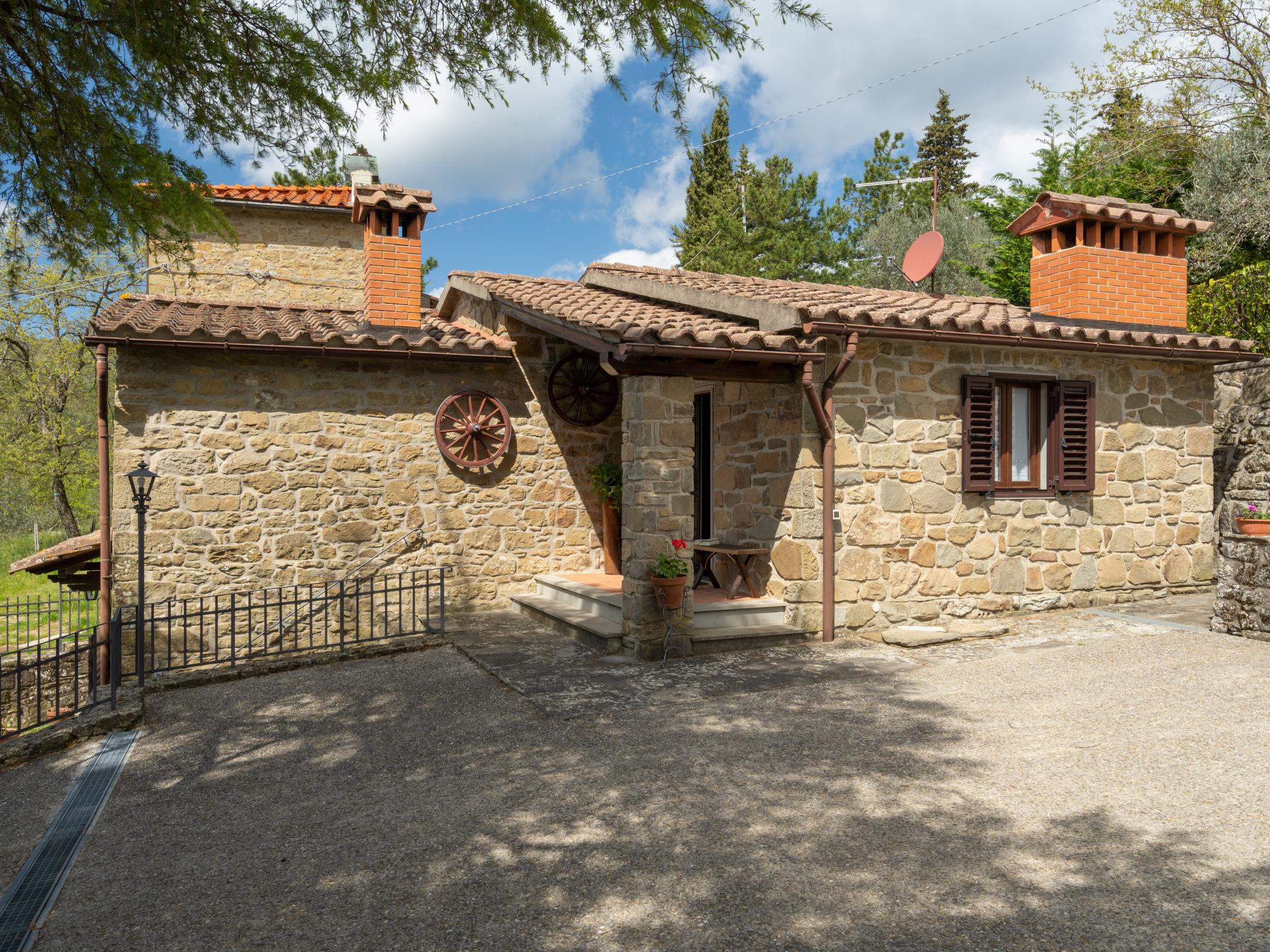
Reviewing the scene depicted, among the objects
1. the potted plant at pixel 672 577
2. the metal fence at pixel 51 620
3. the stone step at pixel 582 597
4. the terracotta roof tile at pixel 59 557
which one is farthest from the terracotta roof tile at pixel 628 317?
the metal fence at pixel 51 620

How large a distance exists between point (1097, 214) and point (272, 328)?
9.16 meters

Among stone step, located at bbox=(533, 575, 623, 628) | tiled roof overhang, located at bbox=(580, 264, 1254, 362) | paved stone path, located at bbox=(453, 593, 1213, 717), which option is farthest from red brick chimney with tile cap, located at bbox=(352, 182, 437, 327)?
paved stone path, located at bbox=(453, 593, 1213, 717)

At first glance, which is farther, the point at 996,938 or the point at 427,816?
the point at 427,816

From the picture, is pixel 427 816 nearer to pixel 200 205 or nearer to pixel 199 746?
pixel 199 746

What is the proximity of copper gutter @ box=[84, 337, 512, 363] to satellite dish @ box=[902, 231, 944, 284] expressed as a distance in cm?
484

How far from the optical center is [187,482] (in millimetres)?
8500

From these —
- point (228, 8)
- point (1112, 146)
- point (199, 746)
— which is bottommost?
point (199, 746)

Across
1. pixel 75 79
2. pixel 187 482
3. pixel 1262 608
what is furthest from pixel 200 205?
pixel 1262 608

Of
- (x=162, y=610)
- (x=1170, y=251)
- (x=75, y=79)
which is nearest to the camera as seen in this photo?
(x=75, y=79)

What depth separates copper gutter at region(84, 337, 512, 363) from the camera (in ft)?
26.0

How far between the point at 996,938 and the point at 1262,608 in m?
5.93

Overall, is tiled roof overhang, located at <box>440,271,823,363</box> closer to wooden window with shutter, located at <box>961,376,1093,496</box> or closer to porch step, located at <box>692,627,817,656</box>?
porch step, located at <box>692,627,817,656</box>

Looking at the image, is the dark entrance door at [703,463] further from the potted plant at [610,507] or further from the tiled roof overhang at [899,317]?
the tiled roof overhang at [899,317]

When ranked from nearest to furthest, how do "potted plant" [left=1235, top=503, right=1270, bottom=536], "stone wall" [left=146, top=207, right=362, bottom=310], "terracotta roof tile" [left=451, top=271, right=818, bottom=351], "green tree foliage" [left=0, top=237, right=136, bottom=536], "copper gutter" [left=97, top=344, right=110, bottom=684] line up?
"terracotta roof tile" [left=451, top=271, right=818, bottom=351] < "potted plant" [left=1235, top=503, right=1270, bottom=536] < "copper gutter" [left=97, top=344, right=110, bottom=684] < "stone wall" [left=146, top=207, right=362, bottom=310] < "green tree foliage" [left=0, top=237, right=136, bottom=536]
